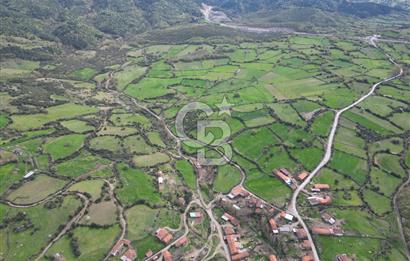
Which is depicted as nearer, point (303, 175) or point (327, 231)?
point (327, 231)

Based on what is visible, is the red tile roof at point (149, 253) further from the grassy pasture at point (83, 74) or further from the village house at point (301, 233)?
the grassy pasture at point (83, 74)

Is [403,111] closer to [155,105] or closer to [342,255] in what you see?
[342,255]

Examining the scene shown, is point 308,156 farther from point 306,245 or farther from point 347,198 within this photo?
point 306,245

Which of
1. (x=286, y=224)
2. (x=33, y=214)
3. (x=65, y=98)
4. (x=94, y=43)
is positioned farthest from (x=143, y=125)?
(x=94, y=43)

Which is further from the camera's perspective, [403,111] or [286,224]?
[403,111]

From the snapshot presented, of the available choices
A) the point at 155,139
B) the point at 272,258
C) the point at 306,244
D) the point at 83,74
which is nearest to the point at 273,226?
the point at 272,258

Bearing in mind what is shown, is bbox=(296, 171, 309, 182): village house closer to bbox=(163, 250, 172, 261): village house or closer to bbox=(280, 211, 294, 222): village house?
bbox=(280, 211, 294, 222): village house
